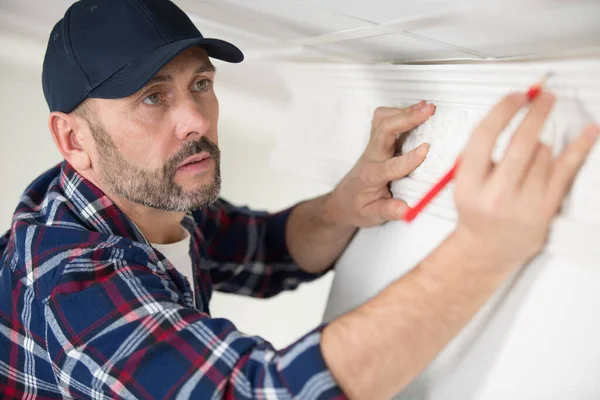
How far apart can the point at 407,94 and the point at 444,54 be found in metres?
0.18

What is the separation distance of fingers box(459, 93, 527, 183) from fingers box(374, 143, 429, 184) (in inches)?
13.5

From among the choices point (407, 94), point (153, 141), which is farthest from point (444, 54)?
point (153, 141)

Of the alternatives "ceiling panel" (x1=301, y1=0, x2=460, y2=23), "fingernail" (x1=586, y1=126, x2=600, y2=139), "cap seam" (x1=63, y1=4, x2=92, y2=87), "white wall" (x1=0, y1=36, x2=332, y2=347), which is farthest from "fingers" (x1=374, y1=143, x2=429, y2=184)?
"white wall" (x1=0, y1=36, x2=332, y2=347)

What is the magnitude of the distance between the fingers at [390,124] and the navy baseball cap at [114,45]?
1.19 ft

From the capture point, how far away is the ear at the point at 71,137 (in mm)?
1322

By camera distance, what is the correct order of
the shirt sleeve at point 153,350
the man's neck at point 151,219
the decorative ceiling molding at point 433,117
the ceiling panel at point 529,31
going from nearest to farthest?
the ceiling panel at point 529,31, the decorative ceiling molding at point 433,117, the shirt sleeve at point 153,350, the man's neck at point 151,219

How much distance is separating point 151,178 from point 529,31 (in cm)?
80

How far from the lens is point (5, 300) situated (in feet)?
3.99

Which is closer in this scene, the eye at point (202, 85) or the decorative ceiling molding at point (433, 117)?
the decorative ceiling molding at point (433, 117)

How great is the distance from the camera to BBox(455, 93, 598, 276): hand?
0.78 m

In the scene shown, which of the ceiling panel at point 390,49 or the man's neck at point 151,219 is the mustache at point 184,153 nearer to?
the man's neck at point 151,219

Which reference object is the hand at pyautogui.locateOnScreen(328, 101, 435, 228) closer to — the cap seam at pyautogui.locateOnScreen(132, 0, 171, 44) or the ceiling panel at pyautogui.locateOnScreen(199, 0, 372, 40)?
the ceiling panel at pyautogui.locateOnScreen(199, 0, 372, 40)

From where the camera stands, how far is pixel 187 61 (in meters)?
1.25

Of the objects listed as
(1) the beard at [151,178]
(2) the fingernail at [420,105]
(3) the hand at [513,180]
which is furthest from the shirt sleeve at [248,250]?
(3) the hand at [513,180]
